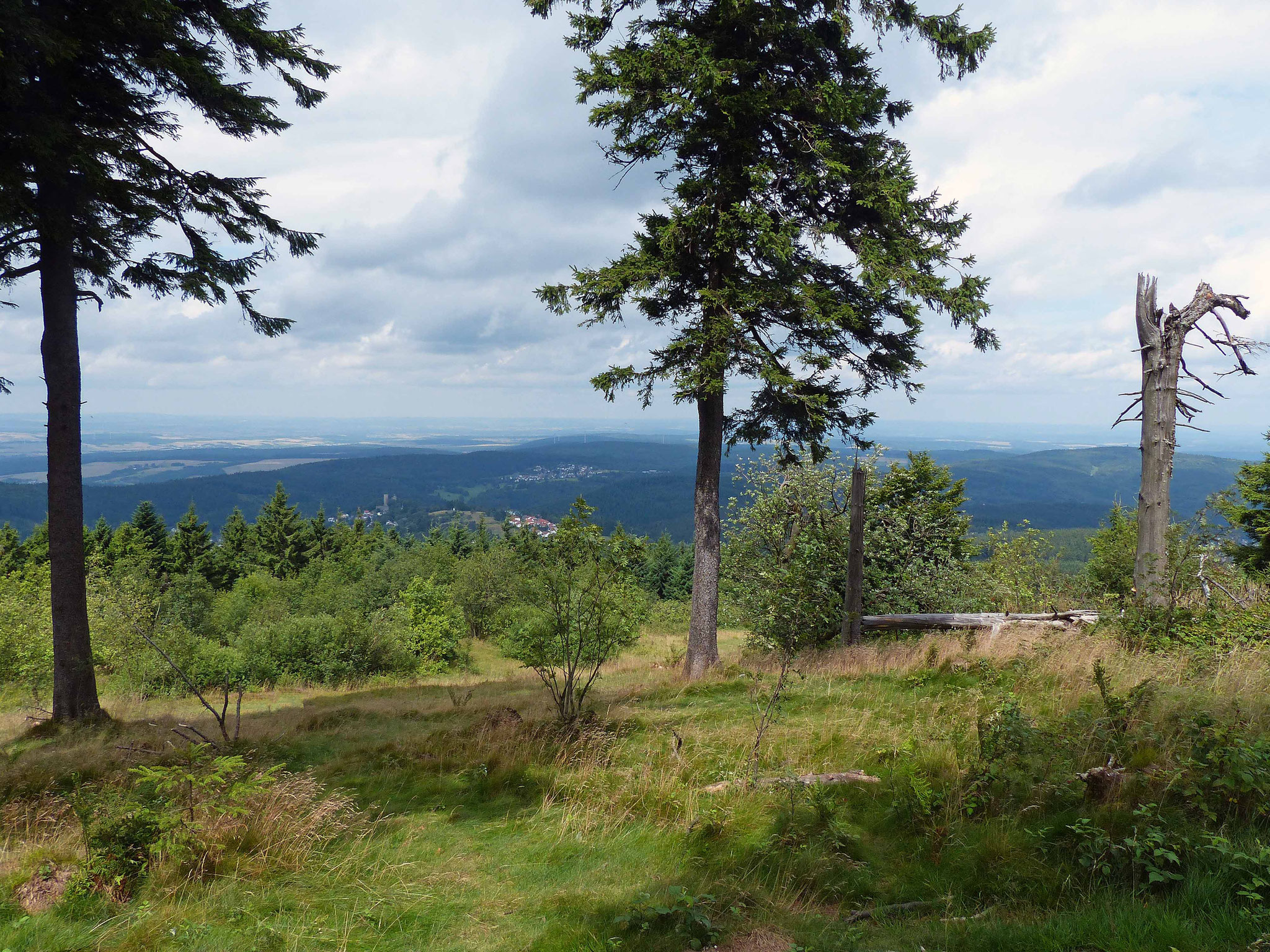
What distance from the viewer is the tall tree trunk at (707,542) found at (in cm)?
1091

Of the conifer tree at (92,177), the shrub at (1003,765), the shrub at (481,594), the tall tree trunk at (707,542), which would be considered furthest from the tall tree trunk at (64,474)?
the shrub at (481,594)

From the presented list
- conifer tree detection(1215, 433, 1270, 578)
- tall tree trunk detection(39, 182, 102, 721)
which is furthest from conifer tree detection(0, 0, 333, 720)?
conifer tree detection(1215, 433, 1270, 578)

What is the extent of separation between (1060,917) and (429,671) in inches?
1259

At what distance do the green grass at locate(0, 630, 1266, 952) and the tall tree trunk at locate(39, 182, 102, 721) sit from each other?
A: 1650mm

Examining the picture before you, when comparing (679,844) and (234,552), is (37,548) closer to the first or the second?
(234,552)

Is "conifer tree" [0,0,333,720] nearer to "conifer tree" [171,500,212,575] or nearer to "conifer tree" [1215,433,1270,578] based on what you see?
"conifer tree" [1215,433,1270,578]

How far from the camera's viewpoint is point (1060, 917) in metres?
3.12

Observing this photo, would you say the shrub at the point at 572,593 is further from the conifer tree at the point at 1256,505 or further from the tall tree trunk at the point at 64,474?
the conifer tree at the point at 1256,505

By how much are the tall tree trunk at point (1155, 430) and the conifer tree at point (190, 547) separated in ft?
209

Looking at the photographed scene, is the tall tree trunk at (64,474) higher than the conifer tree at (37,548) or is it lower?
higher

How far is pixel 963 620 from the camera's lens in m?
11.4

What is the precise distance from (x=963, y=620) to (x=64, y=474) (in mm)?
14868

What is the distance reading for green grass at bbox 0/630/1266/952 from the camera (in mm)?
3355

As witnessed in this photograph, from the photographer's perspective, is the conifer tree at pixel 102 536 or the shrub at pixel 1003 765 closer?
the shrub at pixel 1003 765
